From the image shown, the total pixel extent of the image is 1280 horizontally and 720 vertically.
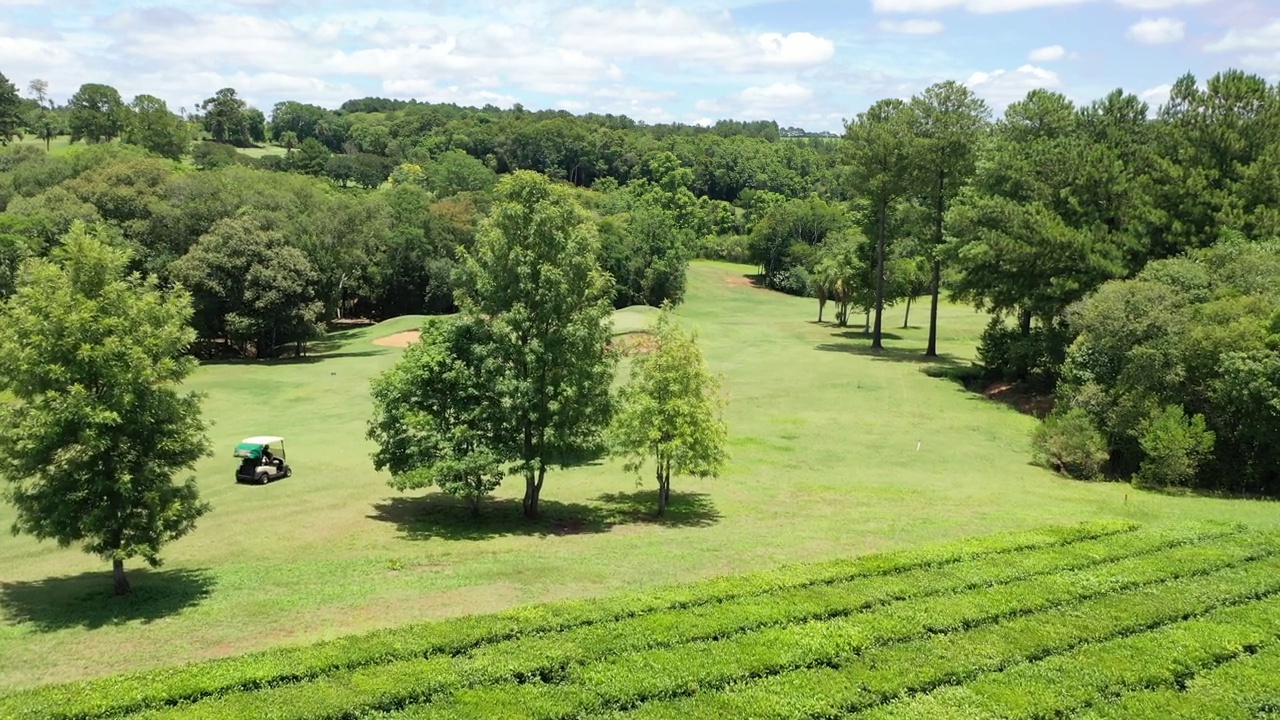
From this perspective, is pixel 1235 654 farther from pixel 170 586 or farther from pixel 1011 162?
pixel 1011 162

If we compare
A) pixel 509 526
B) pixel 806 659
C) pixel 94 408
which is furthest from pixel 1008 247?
pixel 94 408

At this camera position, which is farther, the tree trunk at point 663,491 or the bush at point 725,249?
the bush at point 725,249

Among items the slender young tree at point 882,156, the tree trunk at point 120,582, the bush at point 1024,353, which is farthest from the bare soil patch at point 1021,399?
the tree trunk at point 120,582

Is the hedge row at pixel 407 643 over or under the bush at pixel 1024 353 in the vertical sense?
under

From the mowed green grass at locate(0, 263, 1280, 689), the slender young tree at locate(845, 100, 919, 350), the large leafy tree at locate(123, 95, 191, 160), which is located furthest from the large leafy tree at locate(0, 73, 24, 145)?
the slender young tree at locate(845, 100, 919, 350)

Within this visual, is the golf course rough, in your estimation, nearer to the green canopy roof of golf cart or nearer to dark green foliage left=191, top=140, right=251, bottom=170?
the green canopy roof of golf cart

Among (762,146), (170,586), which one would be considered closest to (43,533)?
(170,586)

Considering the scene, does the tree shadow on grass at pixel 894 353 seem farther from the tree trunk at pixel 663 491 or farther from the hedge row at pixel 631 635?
the hedge row at pixel 631 635

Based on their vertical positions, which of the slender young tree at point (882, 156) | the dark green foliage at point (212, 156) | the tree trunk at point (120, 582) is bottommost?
the tree trunk at point (120, 582)
